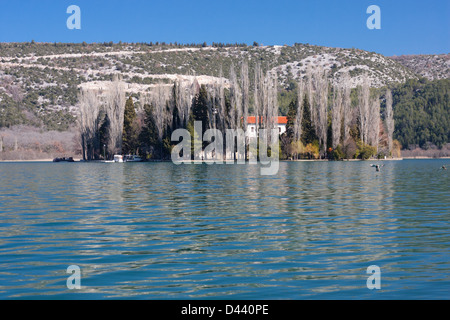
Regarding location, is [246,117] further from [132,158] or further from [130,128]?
[130,128]

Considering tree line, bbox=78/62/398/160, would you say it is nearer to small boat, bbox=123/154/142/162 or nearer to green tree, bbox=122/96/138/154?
green tree, bbox=122/96/138/154

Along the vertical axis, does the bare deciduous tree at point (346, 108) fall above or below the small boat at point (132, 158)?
above

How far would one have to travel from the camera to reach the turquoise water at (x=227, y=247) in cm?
839

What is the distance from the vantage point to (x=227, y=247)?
1160cm

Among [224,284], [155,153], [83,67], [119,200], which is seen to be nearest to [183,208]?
[119,200]

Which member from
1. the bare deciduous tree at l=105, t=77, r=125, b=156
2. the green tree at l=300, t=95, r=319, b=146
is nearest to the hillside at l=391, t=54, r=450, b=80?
the green tree at l=300, t=95, r=319, b=146

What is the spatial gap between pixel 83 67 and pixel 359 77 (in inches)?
2945

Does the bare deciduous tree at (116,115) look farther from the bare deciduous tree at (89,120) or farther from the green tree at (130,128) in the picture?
the green tree at (130,128)

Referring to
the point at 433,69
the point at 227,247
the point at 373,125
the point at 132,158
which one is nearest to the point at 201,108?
the point at 132,158

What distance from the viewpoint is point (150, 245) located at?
A: 12.0 m

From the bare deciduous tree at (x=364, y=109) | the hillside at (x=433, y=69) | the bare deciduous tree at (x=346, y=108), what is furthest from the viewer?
the hillside at (x=433, y=69)

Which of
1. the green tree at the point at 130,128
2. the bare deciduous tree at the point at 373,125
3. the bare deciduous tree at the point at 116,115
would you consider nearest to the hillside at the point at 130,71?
the green tree at the point at 130,128

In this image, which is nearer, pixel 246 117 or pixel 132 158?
pixel 246 117

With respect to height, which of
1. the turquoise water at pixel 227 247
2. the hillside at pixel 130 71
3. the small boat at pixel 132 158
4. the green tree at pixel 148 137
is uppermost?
the hillside at pixel 130 71
